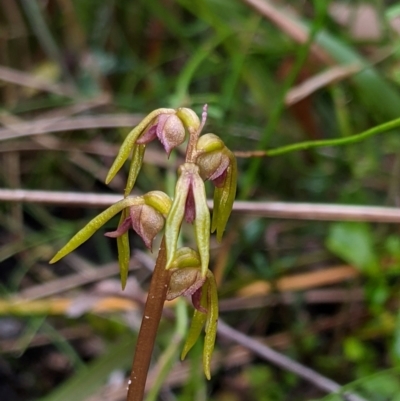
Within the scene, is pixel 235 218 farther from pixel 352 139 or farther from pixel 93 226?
pixel 93 226

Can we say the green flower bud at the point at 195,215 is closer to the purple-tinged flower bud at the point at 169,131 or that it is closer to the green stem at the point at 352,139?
the purple-tinged flower bud at the point at 169,131

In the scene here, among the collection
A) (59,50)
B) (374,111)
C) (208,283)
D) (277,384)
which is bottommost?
(277,384)

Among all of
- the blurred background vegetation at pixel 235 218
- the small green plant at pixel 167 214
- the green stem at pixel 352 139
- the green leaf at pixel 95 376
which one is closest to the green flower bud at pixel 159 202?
the small green plant at pixel 167 214

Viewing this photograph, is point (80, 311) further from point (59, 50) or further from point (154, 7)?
point (59, 50)

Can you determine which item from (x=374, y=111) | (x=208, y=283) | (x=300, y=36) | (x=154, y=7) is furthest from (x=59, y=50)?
(x=208, y=283)

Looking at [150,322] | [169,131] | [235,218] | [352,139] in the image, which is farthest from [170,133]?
[235,218]

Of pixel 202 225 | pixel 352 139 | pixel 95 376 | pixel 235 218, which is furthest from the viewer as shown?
pixel 235 218

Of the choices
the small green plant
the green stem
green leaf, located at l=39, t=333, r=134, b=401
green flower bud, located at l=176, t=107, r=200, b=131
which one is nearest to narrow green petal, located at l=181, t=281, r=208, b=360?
the small green plant
